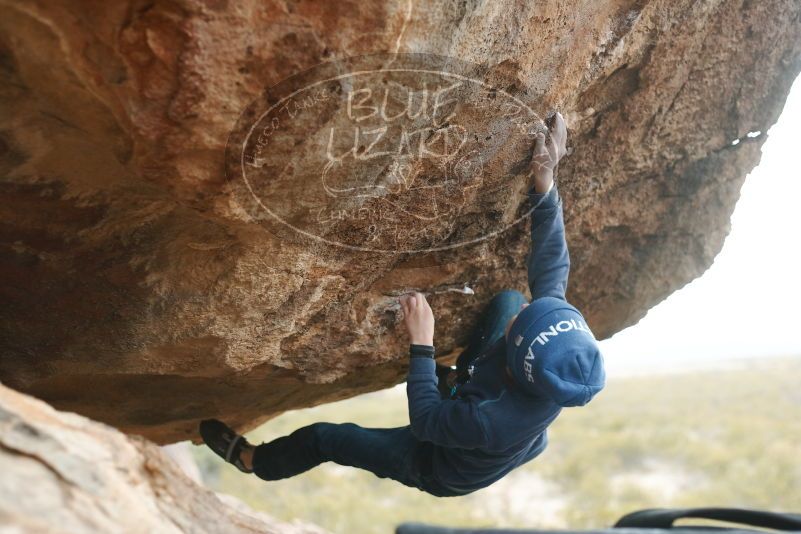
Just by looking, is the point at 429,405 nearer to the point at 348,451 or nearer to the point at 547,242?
the point at 348,451

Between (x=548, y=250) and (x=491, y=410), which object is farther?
(x=548, y=250)

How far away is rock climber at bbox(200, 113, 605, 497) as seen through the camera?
2.04 metres

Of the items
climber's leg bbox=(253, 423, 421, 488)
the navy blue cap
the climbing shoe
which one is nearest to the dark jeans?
climber's leg bbox=(253, 423, 421, 488)

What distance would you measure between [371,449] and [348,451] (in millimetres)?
96

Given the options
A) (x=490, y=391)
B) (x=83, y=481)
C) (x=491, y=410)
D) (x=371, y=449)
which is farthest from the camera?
(x=371, y=449)

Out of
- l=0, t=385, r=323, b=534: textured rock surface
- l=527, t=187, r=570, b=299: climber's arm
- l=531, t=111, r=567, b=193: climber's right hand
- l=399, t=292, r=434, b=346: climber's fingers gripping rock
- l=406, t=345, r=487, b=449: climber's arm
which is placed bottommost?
l=0, t=385, r=323, b=534: textured rock surface

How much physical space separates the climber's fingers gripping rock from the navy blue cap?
13.8 inches

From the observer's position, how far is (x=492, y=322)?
107 inches

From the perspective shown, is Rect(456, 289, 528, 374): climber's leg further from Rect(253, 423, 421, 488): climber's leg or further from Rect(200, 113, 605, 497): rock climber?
Rect(253, 423, 421, 488): climber's leg

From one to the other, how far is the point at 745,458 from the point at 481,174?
10834 mm

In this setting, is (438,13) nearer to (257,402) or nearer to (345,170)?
(345,170)

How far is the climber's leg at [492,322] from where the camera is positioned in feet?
8.79

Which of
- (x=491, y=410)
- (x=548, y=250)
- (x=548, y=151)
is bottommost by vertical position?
(x=491, y=410)

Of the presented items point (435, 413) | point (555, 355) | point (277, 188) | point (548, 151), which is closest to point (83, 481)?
point (277, 188)
